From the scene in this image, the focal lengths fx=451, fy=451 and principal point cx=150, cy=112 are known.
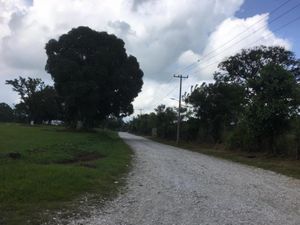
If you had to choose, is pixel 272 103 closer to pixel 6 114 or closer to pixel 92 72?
pixel 92 72

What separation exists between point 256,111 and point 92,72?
31265mm

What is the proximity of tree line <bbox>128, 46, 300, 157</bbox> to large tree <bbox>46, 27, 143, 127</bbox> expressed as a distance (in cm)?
985

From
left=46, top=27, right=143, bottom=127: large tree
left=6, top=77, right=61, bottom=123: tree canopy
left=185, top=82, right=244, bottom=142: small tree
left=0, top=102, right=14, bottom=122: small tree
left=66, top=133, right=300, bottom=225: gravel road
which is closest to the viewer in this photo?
left=66, top=133, right=300, bottom=225: gravel road

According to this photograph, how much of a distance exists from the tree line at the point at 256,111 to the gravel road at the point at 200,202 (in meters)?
12.6

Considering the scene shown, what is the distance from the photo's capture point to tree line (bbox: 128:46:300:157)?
2958cm

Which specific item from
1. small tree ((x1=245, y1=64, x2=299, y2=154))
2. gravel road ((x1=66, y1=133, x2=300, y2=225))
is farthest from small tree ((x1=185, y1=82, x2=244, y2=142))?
gravel road ((x1=66, y1=133, x2=300, y2=225))

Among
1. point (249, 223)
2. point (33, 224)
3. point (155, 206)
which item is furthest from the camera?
point (155, 206)

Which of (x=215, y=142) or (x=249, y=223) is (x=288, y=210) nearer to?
(x=249, y=223)

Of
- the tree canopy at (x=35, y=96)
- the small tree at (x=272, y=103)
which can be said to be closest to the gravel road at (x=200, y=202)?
the small tree at (x=272, y=103)

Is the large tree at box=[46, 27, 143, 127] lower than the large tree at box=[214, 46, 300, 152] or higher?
higher

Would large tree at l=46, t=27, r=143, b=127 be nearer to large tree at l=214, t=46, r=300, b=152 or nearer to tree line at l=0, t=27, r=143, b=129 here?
tree line at l=0, t=27, r=143, b=129

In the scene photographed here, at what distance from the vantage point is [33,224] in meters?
8.33

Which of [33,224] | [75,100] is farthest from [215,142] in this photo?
[33,224]

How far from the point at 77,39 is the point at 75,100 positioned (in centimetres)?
855
